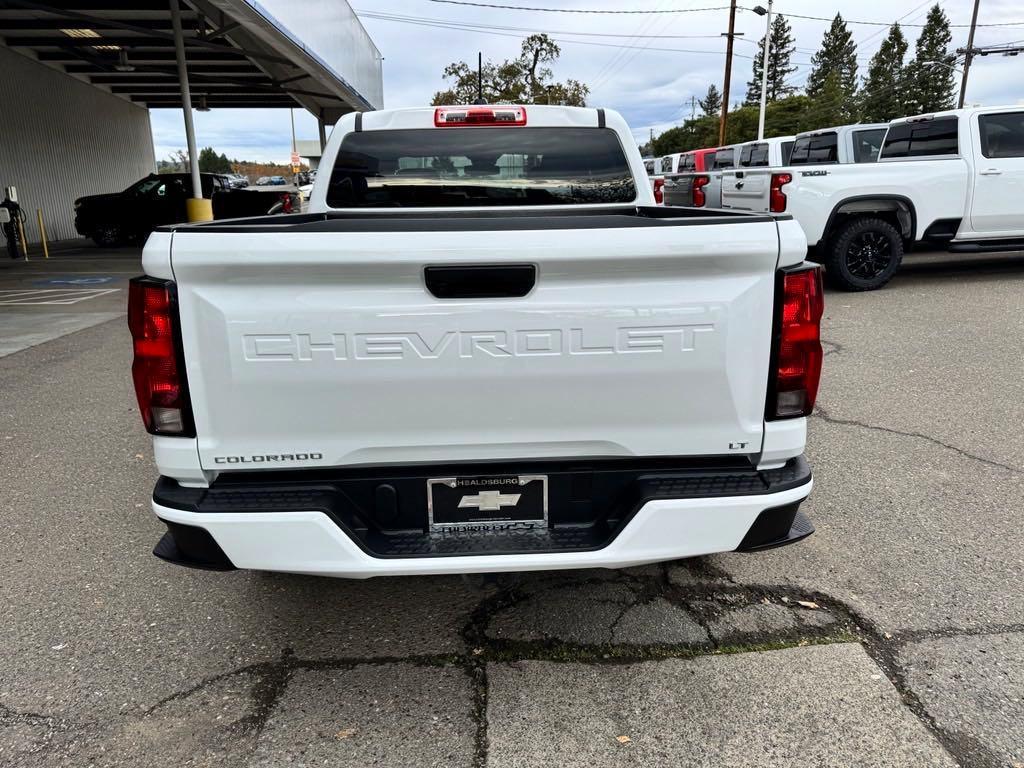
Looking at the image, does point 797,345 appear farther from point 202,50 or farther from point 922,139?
point 202,50

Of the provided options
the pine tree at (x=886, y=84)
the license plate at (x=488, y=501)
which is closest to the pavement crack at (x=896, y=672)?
the license plate at (x=488, y=501)

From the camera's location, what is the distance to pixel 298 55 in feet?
48.0

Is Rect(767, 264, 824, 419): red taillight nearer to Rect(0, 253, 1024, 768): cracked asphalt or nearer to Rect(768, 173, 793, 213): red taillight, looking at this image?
Rect(0, 253, 1024, 768): cracked asphalt

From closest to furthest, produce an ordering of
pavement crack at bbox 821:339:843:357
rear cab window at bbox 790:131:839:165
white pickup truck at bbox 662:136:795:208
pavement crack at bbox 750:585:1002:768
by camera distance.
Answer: pavement crack at bbox 750:585:1002:768 → pavement crack at bbox 821:339:843:357 → white pickup truck at bbox 662:136:795:208 → rear cab window at bbox 790:131:839:165

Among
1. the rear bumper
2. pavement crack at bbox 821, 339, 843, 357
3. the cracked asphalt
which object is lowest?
the cracked asphalt

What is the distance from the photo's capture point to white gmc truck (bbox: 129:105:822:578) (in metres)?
2.20

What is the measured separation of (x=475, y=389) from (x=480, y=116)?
97.9 inches

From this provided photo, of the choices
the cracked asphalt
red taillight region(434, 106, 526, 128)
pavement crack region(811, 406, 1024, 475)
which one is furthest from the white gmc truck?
pavement crack region(811, 406, 1024, 475)

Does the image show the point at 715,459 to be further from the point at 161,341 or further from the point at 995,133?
the point at 995,133

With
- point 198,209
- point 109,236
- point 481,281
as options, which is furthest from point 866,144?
point 109,236

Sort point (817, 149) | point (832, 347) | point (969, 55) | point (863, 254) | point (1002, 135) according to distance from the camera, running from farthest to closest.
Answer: point (969, 55) < point (817, 149) < point (863, 254) < point (1002, 135) < point (832, 347)

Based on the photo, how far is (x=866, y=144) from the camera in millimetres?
12305

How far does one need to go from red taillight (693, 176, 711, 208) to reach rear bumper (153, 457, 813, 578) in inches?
416

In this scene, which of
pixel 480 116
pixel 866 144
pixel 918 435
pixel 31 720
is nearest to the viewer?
pixel 31 720
